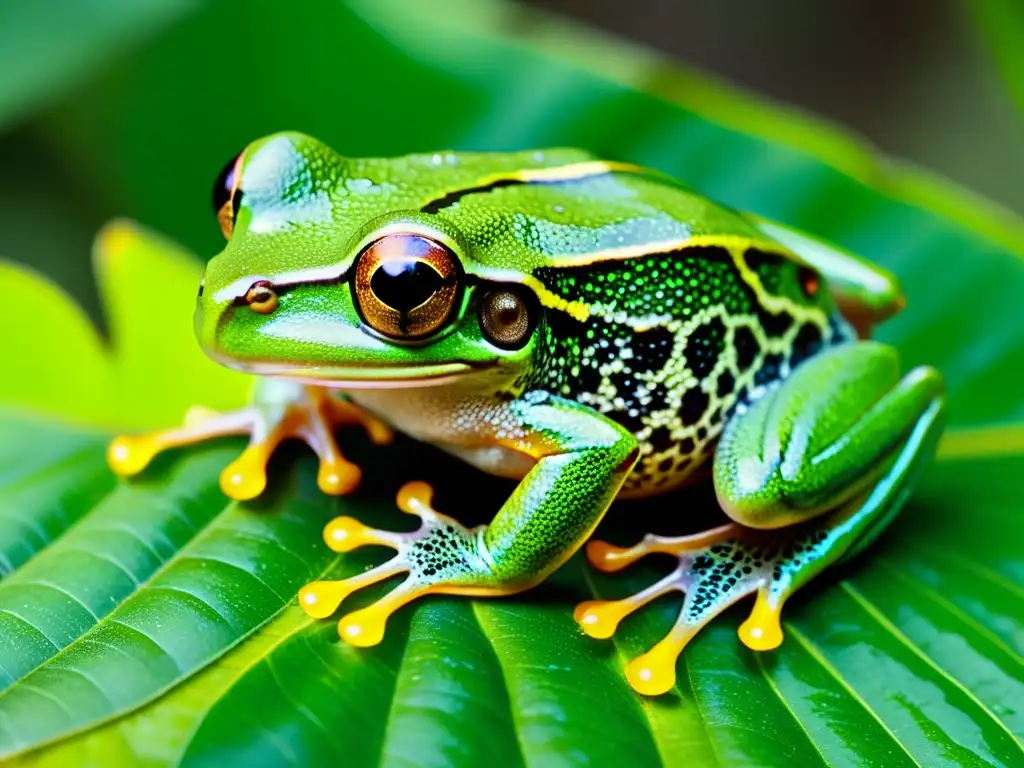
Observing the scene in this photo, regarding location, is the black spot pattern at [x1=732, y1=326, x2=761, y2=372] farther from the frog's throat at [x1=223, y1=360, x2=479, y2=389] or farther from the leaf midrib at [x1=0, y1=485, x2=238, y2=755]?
the leaf midrib at [x1=0, y1=485, x2=238, y2=755]

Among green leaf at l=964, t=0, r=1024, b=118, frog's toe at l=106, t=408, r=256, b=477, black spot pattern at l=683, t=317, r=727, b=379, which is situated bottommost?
frog's toe at l=106, t=408, r=256, b=477

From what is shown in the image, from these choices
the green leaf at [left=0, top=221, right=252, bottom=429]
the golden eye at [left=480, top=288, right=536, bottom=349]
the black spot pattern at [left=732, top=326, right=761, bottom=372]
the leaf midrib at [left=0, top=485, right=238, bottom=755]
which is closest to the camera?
the leaf midrib at [left=0, top=485, right=238, bottom=755]

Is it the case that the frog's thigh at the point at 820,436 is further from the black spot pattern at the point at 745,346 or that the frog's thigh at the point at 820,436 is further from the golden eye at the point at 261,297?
the golden eye at the point at 261,297

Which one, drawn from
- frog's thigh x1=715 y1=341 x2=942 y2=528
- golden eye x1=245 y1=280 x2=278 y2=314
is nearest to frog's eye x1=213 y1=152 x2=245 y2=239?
golden eye x1=245 y1=280 x2=278 y2=314

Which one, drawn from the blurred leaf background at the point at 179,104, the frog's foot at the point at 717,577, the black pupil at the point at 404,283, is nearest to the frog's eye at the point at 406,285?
the black pupil at the point at 404,283

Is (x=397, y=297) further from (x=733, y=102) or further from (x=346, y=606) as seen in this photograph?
(x=733, y=102)

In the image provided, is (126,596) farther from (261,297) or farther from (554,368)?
(554,368)

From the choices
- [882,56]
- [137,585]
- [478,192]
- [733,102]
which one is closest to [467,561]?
[137,585]
